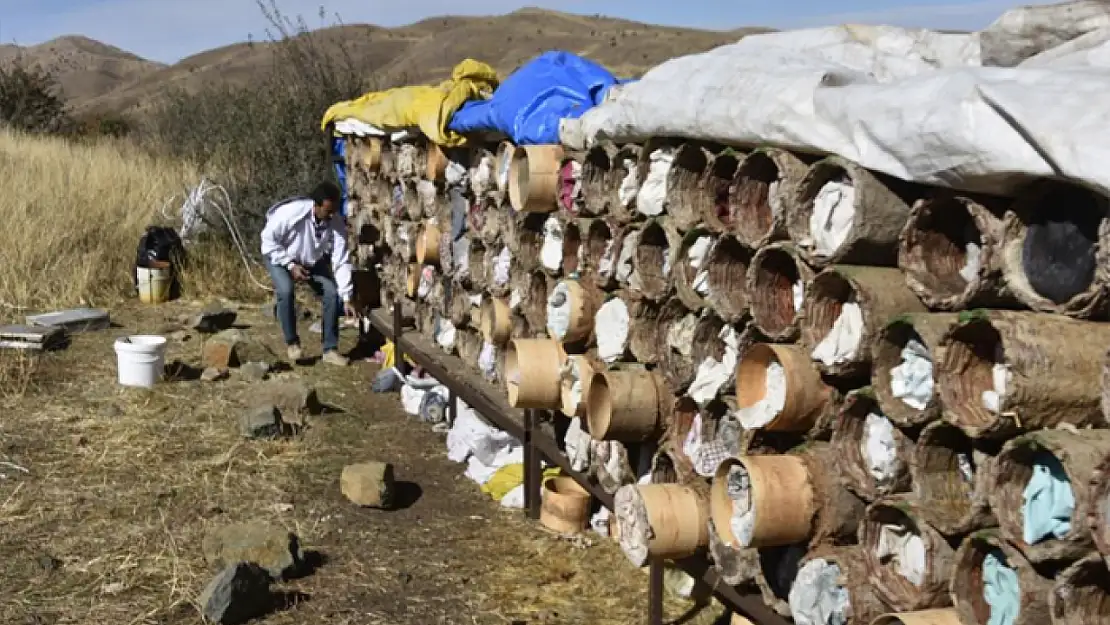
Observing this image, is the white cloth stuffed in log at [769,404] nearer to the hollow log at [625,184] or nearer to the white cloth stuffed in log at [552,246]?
the hollow log at [625,184]

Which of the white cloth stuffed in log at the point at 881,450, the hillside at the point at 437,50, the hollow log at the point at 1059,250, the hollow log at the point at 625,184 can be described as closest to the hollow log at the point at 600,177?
the hollow log at the point at 625,184

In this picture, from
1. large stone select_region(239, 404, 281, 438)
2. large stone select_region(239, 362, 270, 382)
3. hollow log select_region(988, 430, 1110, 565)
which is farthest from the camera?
large stone select_region(239, 362, 270, 382)

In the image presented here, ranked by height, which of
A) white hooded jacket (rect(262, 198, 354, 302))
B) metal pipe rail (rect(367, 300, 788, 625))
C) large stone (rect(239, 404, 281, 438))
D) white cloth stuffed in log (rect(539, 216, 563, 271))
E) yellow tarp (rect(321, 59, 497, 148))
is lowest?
large stone (rect(239, 404, 281, 438))

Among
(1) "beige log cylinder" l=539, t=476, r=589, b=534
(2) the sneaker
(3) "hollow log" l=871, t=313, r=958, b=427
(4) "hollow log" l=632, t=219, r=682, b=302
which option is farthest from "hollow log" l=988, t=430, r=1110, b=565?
(2) the sneaker

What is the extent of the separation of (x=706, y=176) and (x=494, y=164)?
7.68 ft

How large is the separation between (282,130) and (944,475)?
1042 cm

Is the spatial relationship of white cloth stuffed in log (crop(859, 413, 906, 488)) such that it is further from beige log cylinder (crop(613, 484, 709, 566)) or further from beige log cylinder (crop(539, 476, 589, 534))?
beige log cylinder (crop(539, 476, 589, 534))

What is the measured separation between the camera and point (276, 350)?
8.29 meters

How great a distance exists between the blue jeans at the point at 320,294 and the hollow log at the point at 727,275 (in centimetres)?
517

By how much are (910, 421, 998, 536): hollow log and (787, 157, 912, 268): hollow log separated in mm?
455

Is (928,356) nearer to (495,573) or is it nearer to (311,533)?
(495,573)

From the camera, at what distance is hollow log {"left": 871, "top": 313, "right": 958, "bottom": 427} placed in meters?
2.22

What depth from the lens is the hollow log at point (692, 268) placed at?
3.24 m

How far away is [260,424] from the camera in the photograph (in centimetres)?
594
